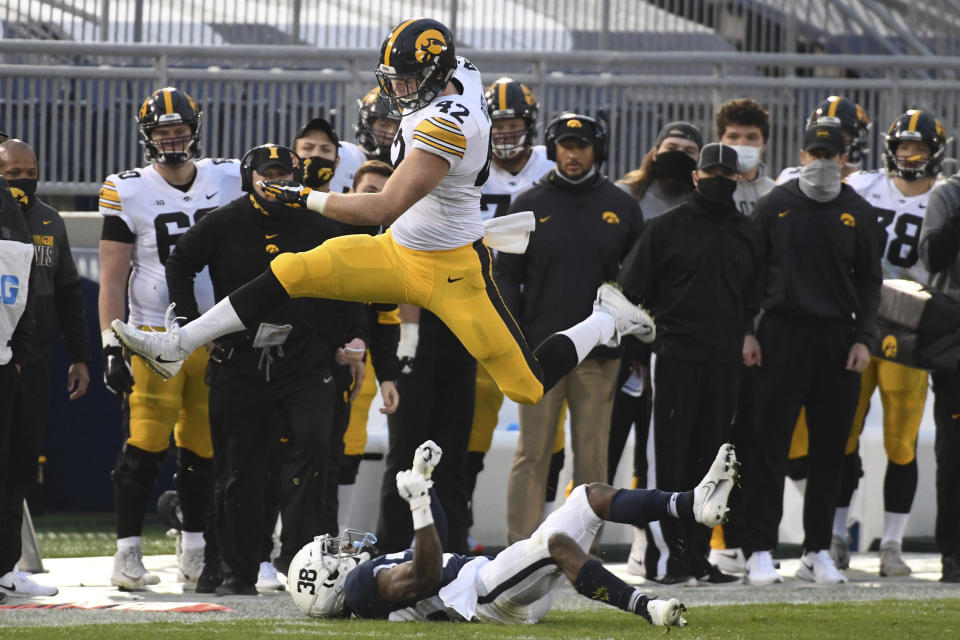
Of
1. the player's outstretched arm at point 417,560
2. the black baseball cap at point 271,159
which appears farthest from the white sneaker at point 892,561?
the black baseball cap at point 271,159

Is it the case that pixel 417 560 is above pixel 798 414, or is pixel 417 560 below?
below

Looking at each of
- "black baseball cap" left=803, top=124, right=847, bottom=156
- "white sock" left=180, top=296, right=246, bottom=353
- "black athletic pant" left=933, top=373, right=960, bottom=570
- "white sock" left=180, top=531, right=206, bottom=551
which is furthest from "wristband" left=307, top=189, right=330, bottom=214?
"black athletic pant" left=933, top=373, right=960, bottom=570

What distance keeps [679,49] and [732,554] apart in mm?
4955

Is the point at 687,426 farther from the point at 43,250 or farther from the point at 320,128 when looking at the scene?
the point at 43,250

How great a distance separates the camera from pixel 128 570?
7129mm

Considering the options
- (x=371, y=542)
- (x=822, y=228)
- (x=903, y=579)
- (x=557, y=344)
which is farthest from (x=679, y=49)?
(x=371, y=542)

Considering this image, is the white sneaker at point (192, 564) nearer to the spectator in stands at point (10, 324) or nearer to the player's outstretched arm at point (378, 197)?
the spectator in stands at point (10, 324)

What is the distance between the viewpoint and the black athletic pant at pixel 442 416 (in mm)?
7359

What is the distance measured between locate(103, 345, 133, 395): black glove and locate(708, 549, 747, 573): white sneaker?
9.82 feet

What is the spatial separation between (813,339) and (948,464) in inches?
38.4

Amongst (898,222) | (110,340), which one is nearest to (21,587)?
(110,340)

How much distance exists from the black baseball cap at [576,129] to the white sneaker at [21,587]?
3.08 meters

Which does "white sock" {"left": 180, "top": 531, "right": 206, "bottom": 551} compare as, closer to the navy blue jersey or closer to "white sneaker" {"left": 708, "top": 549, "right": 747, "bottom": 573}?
the navy blue jersey

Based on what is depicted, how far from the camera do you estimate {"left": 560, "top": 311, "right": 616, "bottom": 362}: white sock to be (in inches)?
253
